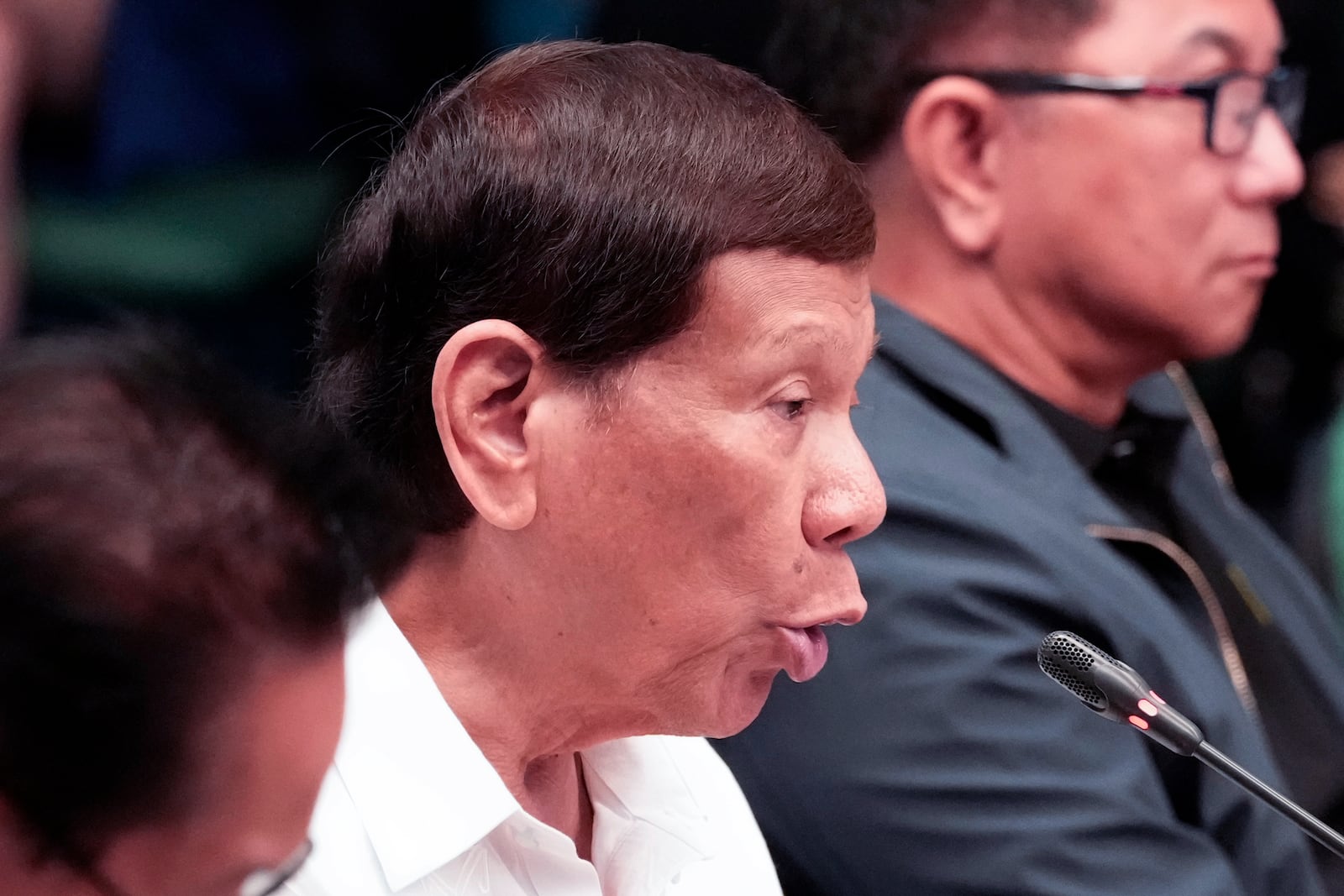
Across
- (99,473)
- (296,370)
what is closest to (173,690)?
(99,473)

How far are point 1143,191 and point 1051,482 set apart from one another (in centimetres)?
35

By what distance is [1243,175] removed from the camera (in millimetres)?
1896

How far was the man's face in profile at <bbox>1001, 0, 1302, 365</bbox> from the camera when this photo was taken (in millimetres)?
1812

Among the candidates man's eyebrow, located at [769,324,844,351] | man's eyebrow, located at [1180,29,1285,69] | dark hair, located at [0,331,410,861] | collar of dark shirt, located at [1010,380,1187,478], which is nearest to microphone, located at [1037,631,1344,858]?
man's eyebrow, located at [769,324,844,351]

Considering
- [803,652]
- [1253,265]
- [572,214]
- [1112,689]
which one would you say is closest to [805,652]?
[803,652]

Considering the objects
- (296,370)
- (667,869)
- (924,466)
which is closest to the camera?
(667,869)

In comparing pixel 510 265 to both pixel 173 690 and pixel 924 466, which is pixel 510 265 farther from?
pixel 924 466

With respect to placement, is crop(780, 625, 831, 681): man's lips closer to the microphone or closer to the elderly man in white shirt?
the elderly man in white shirt

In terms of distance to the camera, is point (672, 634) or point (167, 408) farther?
point (672, 634)

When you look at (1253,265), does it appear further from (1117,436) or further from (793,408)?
(793,408)

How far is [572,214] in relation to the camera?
1.08 metres

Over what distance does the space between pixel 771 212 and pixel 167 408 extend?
1.61 ft

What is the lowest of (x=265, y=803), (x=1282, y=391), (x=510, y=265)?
(x=1282, y=391)

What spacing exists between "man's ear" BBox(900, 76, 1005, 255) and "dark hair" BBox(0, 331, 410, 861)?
1.20 metres
